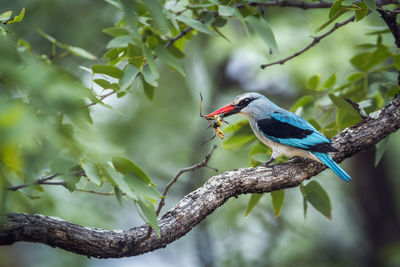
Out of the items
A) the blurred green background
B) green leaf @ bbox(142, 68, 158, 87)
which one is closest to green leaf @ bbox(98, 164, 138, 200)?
green leaf @ bbox(142, 68, 158, 87)

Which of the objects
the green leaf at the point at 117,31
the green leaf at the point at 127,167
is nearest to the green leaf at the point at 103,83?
the green leaf at the point at 117,31

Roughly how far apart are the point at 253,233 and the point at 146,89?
13.8 ft

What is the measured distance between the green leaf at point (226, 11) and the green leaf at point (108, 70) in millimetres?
683

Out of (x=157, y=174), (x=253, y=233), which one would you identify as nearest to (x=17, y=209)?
(x=157, y=174)

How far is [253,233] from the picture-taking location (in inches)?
260

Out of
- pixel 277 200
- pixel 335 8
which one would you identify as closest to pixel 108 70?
pixel 335 8

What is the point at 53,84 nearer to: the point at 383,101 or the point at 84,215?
the point at 383,101

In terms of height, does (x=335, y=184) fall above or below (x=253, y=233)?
below

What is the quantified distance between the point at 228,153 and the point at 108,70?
4184 mm

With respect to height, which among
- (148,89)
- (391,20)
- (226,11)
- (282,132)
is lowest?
(282,132)

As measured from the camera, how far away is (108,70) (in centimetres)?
259

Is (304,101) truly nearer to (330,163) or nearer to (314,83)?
(314,83)

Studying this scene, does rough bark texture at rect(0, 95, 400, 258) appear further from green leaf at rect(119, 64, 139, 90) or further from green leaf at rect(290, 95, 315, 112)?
green leaf at rect(119, 64, 139, 90)

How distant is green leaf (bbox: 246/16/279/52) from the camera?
2.82 m
